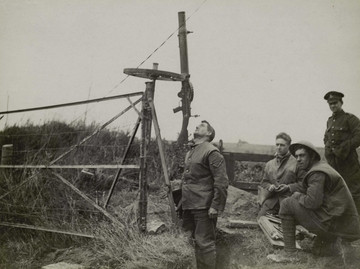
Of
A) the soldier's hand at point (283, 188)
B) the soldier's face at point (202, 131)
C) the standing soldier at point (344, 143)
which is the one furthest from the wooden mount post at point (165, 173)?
the standing soldier at point (344, 143)

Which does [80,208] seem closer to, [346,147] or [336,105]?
[346,147]

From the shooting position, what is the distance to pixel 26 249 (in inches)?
244

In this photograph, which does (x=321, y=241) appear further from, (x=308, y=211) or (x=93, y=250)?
(x=93, y=250)

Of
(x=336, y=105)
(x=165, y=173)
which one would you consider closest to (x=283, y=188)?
(x=336, y=105)

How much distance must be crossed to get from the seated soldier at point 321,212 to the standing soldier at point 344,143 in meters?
1.25

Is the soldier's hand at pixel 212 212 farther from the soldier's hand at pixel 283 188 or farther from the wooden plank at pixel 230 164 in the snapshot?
the wooden plank at pixel 230 164

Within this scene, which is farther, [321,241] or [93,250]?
[93,250]

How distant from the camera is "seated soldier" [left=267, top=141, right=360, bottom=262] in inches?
168

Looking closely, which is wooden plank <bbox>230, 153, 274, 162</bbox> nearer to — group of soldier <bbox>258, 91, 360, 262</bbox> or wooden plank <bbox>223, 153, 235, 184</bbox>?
wooden plank <bbox>223, 153, 235, 184</bbox>

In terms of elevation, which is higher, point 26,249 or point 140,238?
point 140,238

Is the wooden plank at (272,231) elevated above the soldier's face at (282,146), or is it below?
below

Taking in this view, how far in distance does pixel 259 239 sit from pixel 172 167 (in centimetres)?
357

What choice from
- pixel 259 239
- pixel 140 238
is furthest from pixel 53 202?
pixel 259 239

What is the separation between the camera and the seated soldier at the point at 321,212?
14.0ft
